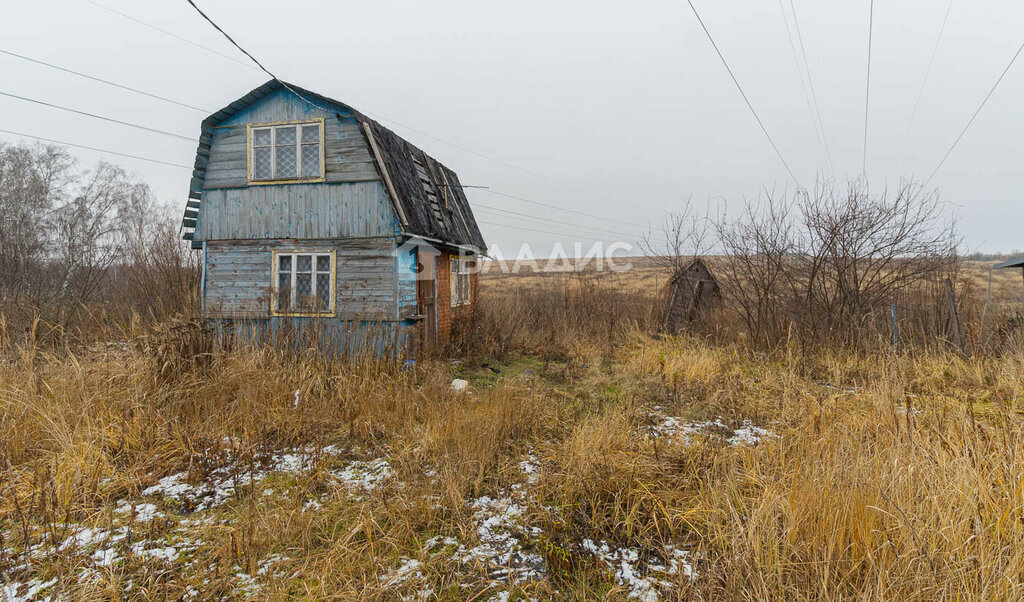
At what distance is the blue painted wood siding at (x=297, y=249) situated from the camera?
28.4 ft

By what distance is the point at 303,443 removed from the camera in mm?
4543

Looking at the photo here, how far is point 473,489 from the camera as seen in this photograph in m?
3.61

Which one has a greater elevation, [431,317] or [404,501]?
[431,317]

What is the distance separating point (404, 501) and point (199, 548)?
1356mm

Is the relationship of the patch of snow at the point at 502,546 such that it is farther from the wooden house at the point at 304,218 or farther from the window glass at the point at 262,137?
the window glass at the point at 262,137

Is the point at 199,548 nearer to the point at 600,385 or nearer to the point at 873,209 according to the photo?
the point at 600,385

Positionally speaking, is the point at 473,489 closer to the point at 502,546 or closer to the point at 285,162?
the point at 502,546

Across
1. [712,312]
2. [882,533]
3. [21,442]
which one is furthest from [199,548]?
[712,312]

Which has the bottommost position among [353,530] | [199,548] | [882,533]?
[199,548]

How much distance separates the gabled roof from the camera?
8.59 m

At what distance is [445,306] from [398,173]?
3.61 m

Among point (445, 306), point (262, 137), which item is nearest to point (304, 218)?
point (262, 137)

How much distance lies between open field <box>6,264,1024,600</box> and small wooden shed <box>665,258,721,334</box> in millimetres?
6104

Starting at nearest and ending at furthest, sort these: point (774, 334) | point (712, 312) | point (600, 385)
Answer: point (600, 385) < point (774, 334) < point (712, 312)
